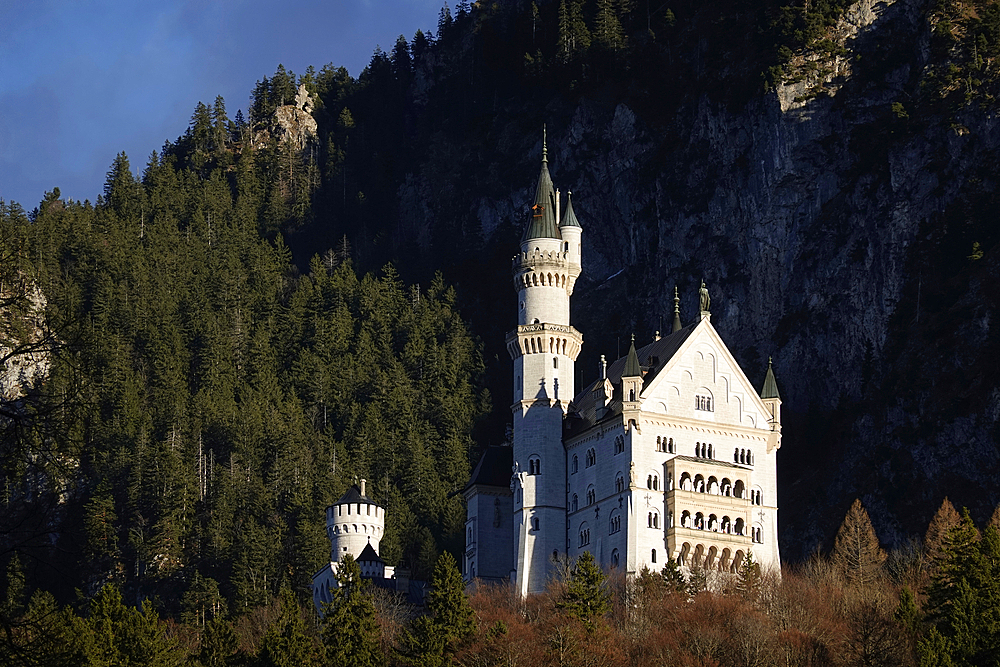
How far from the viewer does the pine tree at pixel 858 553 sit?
242ft

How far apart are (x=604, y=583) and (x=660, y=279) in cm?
5074

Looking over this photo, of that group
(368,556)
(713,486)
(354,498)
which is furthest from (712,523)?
(354,498)

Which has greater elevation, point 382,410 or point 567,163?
point 567,163

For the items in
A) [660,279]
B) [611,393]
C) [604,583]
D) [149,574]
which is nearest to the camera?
[604,583]

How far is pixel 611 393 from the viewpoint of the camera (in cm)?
8369

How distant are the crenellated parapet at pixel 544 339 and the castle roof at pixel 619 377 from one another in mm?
2934

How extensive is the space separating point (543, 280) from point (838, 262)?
1163 inches

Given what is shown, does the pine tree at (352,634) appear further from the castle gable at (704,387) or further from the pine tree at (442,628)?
the castle gable at (704,387)

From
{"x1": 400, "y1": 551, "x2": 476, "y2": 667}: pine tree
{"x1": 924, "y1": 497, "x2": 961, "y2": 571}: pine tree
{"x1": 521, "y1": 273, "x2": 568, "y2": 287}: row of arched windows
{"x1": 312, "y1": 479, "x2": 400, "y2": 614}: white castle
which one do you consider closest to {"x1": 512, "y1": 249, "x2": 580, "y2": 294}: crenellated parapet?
{"x1": 521, "y1": 273, "x2": 568, "y2": 287}: row of arched windows

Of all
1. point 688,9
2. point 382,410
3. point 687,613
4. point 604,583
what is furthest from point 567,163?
point 687,613

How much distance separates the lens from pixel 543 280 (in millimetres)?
89312

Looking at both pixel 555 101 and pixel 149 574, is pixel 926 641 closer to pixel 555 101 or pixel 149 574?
pixel 149 574

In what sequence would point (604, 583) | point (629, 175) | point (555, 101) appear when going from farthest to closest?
point (555, 101)
point (629, 175)
point (604, 583)

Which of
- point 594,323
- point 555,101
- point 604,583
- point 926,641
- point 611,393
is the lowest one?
point 926,641
